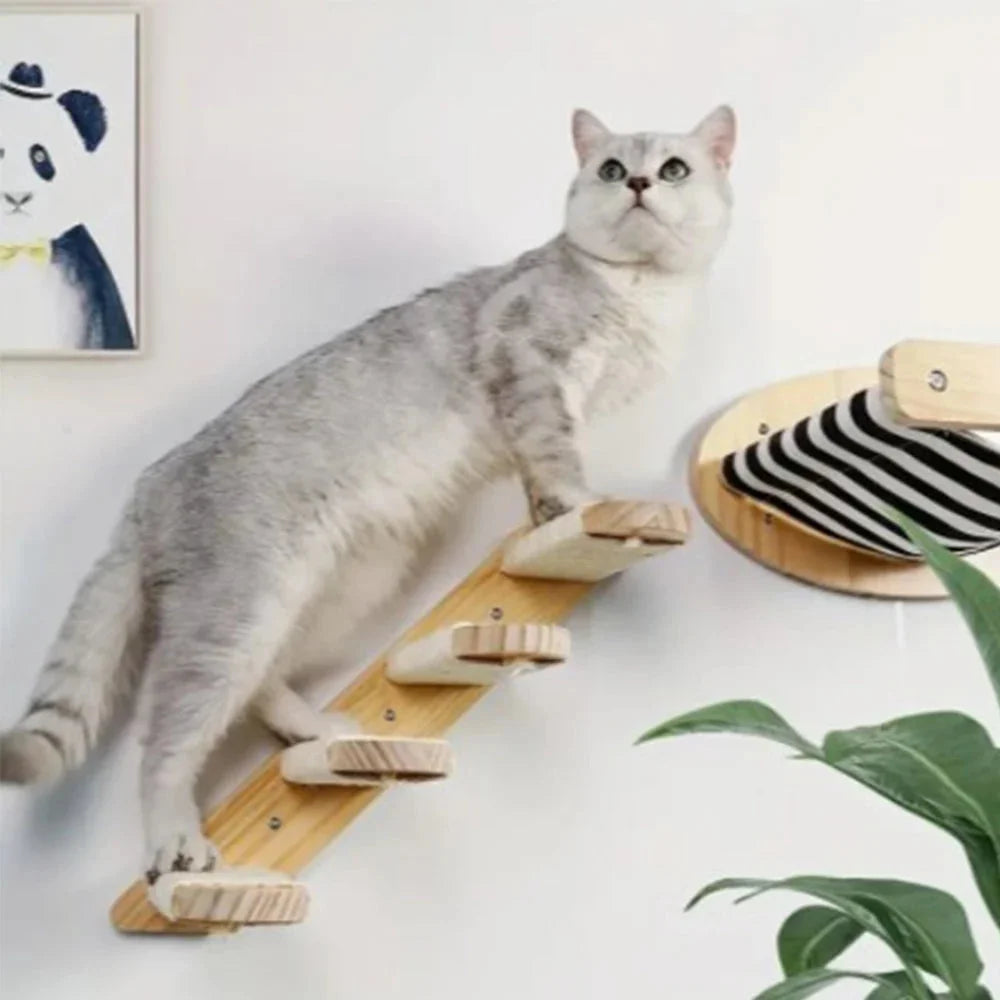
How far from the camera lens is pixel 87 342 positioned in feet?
5.14

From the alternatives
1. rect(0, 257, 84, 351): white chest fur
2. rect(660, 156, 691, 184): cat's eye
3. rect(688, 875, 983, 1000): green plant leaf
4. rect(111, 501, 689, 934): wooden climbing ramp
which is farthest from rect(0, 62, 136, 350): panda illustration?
rect(688, 875, 983, 1000): green plant leaf

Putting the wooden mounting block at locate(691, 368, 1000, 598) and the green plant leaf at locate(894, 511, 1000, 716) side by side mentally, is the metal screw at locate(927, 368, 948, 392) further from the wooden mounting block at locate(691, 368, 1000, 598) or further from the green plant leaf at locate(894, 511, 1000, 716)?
the wooden mounting block at locate(691, 368, 1000, 598)

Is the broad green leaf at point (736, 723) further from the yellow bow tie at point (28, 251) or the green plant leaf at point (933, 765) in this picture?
the yellow bow tie at point (28, 251)

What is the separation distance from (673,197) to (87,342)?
1.73 feet

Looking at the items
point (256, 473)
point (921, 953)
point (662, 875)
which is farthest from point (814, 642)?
point (921, 953)

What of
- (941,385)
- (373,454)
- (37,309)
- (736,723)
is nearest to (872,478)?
(941,385)

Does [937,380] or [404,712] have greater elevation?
[937,380]

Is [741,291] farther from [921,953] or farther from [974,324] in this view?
[921,953]

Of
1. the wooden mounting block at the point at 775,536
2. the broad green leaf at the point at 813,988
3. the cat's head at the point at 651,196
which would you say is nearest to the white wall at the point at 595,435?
the wooden mounting block at the point at 775,536

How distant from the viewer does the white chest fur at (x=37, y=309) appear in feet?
5.14

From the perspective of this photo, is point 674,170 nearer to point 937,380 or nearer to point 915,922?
point 937,380

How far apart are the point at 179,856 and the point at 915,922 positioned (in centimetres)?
66

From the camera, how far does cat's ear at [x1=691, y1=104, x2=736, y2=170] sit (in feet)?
4.91

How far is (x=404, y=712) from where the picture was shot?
148cm
